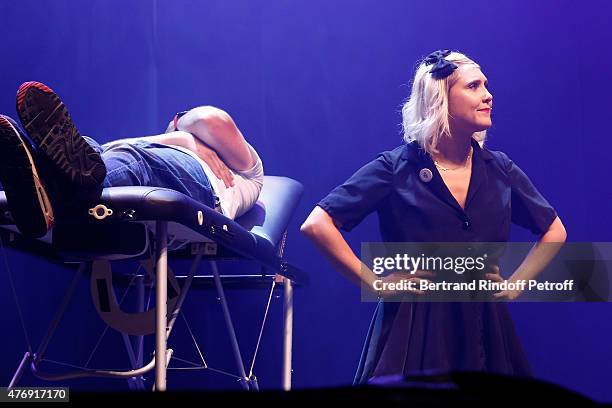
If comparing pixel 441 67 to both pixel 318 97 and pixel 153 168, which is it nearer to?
pixel 318 97

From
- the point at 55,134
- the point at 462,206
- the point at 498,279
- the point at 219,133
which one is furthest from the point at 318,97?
the point at 55,134

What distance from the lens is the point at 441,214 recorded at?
1.91 metres

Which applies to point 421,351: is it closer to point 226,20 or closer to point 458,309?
point 458,309

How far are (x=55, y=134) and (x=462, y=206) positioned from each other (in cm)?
98

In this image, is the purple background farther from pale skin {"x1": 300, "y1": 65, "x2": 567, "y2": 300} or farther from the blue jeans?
the blue jeans

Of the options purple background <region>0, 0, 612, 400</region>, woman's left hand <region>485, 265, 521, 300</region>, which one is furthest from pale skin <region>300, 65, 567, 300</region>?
purple background <region>0, 0, 612, 400</region>

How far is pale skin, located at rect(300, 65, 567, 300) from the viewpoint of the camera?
1.95m

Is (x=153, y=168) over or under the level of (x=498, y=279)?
over

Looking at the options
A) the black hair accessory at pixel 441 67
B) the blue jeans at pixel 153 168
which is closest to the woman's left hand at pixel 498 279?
the black hair accessory at pixel 441 67

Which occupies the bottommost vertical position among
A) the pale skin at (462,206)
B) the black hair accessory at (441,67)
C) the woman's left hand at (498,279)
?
the woman's left hand at (498,279)

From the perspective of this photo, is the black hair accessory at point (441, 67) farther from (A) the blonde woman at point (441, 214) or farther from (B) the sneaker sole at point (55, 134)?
(B) the sneaker sole at point (55, 134)

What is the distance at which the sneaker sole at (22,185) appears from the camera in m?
1.34

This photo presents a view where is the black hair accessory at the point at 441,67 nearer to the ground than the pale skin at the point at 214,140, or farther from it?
farther from it

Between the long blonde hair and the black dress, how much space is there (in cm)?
5
